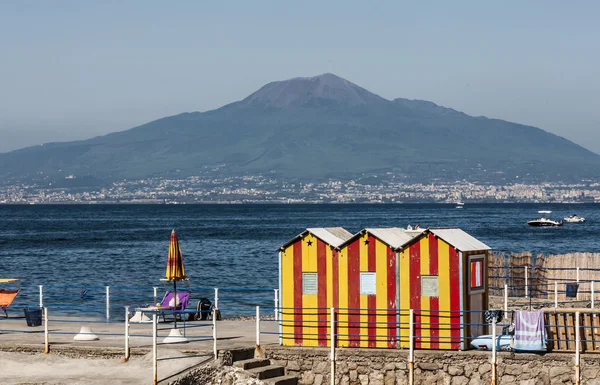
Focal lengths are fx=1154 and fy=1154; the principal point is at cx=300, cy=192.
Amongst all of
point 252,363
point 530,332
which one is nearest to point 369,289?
point 252,363

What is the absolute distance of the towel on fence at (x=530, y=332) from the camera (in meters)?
23.8

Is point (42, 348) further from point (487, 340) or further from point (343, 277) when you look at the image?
point (487, 340)

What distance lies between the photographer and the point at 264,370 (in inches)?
953

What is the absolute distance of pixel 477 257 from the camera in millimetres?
25016

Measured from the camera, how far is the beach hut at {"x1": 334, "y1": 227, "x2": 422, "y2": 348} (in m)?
24.9

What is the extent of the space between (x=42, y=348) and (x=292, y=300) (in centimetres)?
557

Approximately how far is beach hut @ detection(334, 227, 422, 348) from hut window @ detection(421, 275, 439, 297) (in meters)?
0.58

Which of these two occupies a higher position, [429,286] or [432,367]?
[429,286]

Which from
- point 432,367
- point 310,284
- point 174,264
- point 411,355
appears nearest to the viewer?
point 411,355

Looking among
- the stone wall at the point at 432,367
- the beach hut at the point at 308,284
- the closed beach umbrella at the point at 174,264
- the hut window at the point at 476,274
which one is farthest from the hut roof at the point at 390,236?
the closed beach umbrella at the point at 174,264

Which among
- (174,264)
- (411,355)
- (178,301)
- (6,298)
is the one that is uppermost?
(174,264)

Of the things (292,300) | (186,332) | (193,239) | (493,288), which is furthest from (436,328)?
(193,239)

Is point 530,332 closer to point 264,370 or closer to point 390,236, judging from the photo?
point 390,236

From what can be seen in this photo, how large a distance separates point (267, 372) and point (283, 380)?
383 millimetres
